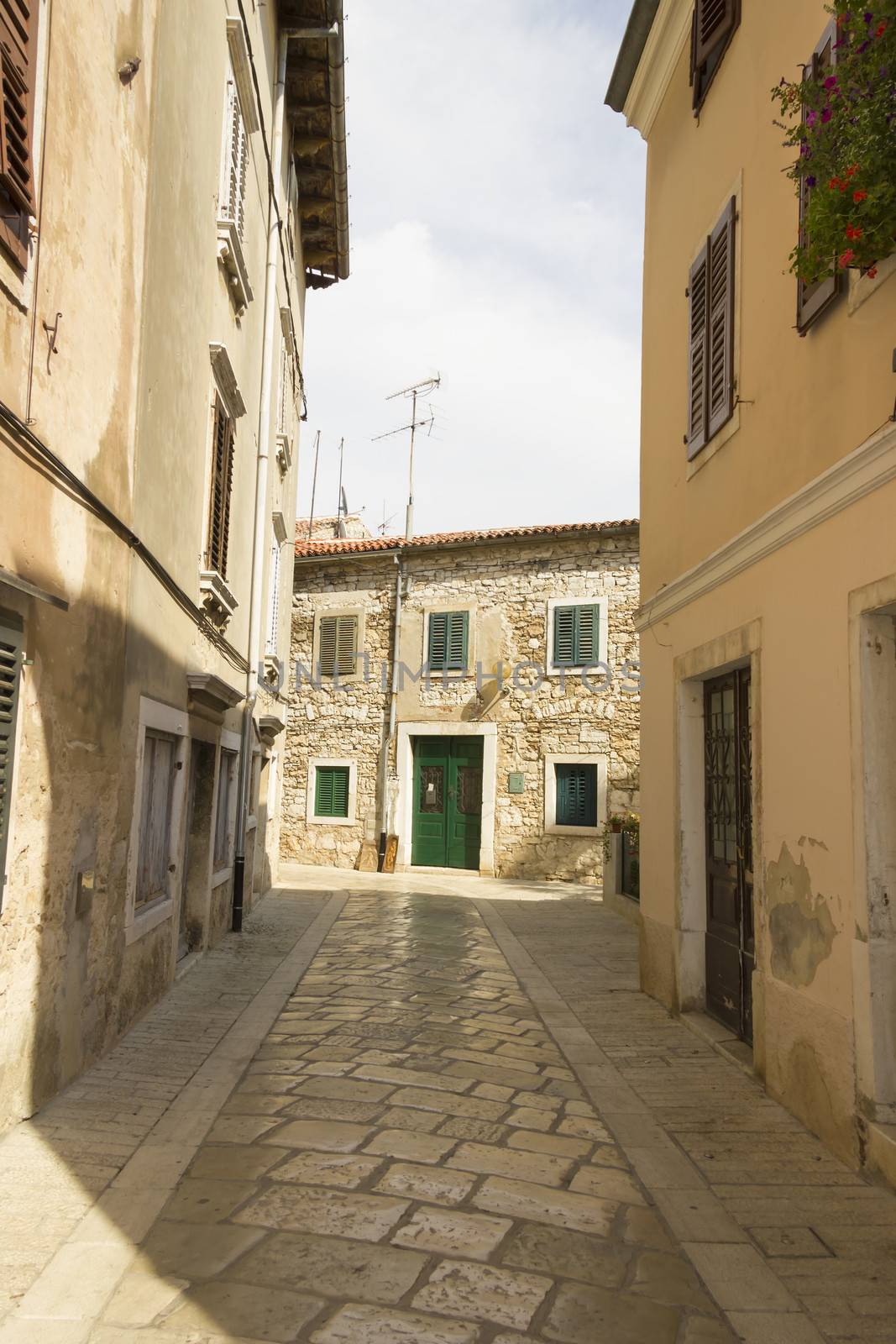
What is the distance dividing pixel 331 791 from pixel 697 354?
1506cm

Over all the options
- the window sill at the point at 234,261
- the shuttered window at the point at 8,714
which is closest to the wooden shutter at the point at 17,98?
the shuttered window at the point at 8,714

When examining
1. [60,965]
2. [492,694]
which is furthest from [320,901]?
[60,965]

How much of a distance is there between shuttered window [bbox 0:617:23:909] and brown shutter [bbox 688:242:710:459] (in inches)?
187

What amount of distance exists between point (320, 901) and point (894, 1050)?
435 inches

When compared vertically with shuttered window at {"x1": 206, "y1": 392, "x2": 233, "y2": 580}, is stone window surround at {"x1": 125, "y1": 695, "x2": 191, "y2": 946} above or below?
below

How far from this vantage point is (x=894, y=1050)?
4484 millimetres

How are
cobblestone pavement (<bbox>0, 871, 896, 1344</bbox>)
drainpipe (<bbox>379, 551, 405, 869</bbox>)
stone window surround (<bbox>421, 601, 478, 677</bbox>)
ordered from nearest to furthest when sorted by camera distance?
cobblestone pavement (<bbox>0, 871, 896, 1344</bbox>), stone window surround (<bbox>421, 601, 478, 677</bbox>), drainpipe (<bbox>379, 551, 405, 869</bbox>)

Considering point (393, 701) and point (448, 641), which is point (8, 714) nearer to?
point (448, 641)

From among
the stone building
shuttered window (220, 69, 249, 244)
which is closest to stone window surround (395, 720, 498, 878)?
the stone building

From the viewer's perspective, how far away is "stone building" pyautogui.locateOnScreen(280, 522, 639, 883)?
19.3 meters

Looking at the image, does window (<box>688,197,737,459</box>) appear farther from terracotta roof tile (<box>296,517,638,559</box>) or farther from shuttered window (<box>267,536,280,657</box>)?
terracotta roof tile (<box>296,517,638,559</box>)

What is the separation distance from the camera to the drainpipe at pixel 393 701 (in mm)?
20703

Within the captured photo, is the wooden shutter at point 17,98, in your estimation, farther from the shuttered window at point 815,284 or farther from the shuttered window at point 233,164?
the shuttered window at point 233,164

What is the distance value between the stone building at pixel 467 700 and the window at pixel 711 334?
11.4 m
